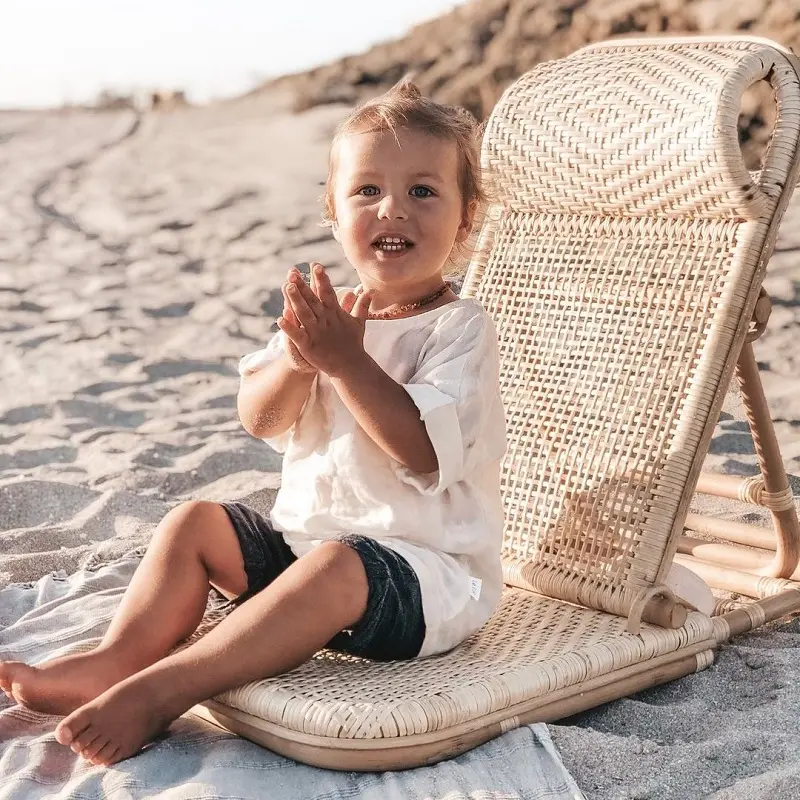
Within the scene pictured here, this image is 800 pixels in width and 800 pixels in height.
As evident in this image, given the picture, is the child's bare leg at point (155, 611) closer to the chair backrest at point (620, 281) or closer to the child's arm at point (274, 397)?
the child's arm at point (274, 397)

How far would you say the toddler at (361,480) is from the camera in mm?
1602

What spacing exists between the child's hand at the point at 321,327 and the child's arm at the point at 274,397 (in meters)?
0.12

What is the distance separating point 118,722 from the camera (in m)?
1.48

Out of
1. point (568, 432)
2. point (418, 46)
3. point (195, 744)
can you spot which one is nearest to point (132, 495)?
point (568, 432)

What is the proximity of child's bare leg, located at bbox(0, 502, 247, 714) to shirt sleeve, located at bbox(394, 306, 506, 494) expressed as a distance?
315mm

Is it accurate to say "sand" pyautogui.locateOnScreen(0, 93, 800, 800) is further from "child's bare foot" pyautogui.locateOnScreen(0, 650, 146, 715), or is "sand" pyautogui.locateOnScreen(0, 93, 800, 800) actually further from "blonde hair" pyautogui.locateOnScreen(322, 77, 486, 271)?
"blonde hair" pyautogui.locateOnScreen(322, 77, 486, 271)

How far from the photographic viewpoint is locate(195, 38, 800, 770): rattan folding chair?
70.9 inches

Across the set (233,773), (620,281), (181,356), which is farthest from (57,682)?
(181,356)

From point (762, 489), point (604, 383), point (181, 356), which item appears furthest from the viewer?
point (181, 356)

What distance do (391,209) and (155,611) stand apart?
70 centimetres

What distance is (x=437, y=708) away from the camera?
5.02 ft

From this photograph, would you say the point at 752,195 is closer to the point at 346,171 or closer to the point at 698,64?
the point at 698,64

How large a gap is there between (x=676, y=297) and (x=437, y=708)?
99 cm

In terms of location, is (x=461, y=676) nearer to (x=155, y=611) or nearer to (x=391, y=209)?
(x=155, y=611)
